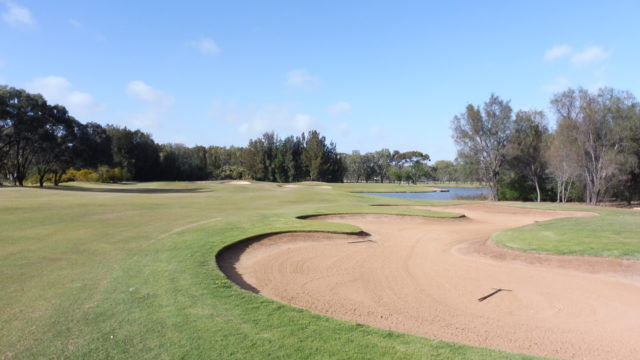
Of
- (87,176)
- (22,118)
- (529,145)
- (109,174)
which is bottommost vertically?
(87,176)

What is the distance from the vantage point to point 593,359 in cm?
593

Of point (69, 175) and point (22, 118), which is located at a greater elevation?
point (22, 118)

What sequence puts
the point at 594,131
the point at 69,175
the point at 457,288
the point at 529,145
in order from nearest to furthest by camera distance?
the point at 457,288 → the point at 594,131 → the point at 529,145 → the point at 69,175

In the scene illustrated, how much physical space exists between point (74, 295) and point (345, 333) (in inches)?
205

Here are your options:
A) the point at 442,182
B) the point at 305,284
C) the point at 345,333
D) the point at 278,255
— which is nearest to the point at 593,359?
the point at 345,333

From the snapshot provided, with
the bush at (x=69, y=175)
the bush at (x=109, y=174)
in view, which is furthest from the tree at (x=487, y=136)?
the bush at (x=69, y=175)

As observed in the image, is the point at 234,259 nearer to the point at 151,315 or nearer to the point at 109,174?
the point at 151,315

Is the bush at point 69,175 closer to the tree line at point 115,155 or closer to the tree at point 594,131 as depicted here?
the tree line at point 115,155

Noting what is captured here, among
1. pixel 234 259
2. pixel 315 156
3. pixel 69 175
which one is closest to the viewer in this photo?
pixel 234 259

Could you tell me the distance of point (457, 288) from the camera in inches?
385

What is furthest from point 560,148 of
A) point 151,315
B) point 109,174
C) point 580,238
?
point 109,174

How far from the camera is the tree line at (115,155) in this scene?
155 feet

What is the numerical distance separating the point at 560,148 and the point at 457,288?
42.1m

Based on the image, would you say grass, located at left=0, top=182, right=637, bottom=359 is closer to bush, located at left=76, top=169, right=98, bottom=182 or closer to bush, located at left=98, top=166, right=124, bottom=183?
bush, located at left=98, top=166, right=124, bottom=183
